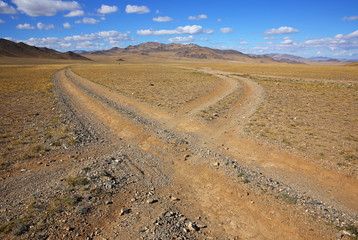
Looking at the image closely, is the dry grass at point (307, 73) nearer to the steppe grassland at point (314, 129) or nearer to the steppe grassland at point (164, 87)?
the steppe grassland at point (164, 87)

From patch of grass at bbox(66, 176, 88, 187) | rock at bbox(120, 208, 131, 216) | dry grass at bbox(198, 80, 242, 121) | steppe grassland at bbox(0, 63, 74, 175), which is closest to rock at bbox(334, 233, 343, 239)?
rock at bbox(120, 208, 131, 216)

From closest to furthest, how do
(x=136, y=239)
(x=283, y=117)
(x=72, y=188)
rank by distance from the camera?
(x=136, y=239), (x=72, y=188), (x=283, y=117)

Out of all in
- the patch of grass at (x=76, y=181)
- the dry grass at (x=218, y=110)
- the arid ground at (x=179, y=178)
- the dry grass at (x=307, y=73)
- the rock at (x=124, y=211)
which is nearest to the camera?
the arid ground at (x=179, y=178)

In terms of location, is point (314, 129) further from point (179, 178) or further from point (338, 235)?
point (179, 178)

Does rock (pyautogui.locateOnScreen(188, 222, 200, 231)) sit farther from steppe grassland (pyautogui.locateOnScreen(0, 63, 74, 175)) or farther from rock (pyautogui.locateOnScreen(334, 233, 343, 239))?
steppe grassland (pyautogui.locateOnScreen(0, 63, 74, 175))

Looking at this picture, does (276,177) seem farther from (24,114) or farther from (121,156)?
(24,114)

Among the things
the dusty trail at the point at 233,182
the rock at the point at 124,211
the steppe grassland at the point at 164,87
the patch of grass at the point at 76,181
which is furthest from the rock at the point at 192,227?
the steppe grassland at the point at 164,87

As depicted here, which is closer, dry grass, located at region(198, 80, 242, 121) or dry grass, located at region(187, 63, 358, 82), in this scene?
dry grass, located at region(198, 80, 242, 121)

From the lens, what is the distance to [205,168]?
7.36m

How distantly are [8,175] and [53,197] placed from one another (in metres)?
2.48

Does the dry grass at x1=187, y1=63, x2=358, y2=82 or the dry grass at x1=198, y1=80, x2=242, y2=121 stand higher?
the dry grass at x1=187, y1=63, x2=358, y2=82

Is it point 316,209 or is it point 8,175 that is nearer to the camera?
point 316,209

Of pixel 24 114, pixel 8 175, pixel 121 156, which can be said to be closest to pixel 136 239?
pixel 121 156

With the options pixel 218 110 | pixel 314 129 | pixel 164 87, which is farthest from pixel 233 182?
pixel 164 87
